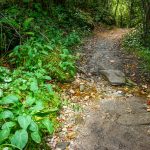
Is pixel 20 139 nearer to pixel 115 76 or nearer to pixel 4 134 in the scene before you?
pixel 4 134

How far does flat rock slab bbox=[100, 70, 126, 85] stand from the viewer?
24.2 feet

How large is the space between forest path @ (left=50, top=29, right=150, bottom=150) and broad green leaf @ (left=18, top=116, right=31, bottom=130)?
83cm

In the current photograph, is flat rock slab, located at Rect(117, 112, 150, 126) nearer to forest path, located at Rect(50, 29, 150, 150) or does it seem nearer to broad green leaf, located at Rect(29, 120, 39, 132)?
forest path, located at Rect(50, 29, 150, 150)

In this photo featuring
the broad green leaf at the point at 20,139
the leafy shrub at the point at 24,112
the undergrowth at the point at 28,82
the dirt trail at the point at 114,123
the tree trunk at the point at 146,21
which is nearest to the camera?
the broad green leaf at the point at 20,139

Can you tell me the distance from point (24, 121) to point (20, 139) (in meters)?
0.28

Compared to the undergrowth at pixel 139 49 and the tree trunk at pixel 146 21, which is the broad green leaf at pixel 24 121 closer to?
the undergrowth at pixel 139 49

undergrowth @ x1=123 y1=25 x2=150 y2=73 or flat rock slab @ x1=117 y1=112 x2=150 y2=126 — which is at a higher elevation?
undergrowth @ x1=123 y1=25 x2=150 y2=73

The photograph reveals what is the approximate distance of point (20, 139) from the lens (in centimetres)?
395

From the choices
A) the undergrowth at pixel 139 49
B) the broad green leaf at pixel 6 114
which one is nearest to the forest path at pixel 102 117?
the broad green leaf at pixel 6 114

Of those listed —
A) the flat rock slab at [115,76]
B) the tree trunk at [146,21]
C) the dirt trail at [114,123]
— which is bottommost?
the dirt trail at [114,123]

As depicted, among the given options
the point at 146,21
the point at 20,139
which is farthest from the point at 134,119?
the point at 146,21

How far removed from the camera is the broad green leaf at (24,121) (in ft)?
13.3

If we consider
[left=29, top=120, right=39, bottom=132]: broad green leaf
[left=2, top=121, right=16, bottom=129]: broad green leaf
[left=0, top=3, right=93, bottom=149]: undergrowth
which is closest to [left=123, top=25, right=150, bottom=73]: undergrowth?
[left=0, top=3, right=93, bottom=149]: undergrowth

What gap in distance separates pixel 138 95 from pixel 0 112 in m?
3.56
